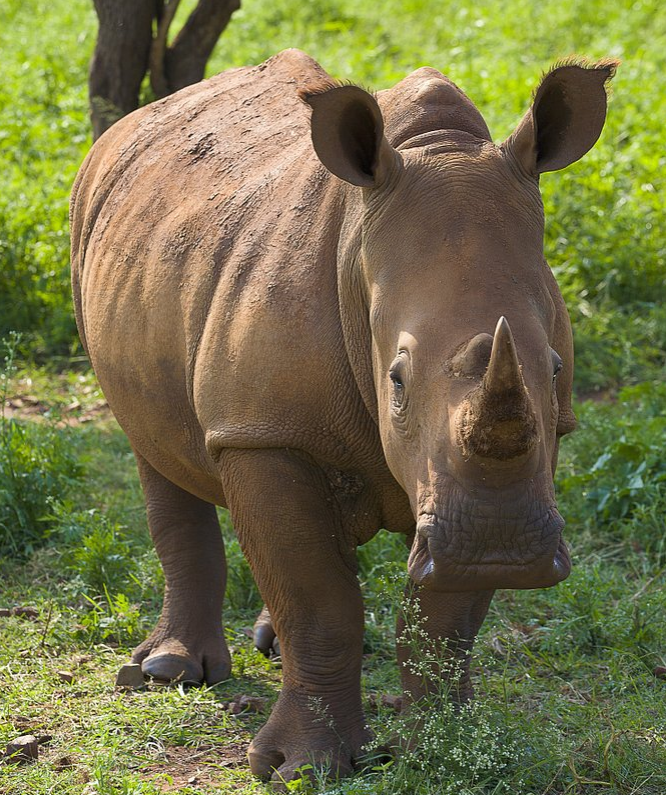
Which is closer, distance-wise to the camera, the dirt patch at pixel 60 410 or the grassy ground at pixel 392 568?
the grassy ground at pixel 392 568

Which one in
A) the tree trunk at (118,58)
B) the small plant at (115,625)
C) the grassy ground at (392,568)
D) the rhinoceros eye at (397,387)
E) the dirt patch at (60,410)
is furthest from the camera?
the tree trunk at (118,58)

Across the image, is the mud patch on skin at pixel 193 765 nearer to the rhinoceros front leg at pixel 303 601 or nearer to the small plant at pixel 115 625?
the rhinoceros front leg at pixel 303 601

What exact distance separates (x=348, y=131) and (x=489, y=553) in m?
1.25

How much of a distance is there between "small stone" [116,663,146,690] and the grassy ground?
65 mm

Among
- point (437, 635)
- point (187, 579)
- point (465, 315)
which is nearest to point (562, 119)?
point (465, 315)

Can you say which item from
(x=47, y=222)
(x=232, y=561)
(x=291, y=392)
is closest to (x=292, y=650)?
(x=291, y=392)

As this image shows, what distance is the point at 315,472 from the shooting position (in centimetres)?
414

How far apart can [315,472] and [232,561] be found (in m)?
1.98

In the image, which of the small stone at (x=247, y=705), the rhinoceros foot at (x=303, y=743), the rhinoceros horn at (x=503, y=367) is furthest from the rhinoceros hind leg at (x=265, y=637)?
the rhinoceros horn at (x=503, y=367)

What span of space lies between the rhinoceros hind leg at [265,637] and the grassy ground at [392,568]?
2.7 inches

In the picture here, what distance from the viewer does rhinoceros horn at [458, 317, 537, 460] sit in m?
3.03

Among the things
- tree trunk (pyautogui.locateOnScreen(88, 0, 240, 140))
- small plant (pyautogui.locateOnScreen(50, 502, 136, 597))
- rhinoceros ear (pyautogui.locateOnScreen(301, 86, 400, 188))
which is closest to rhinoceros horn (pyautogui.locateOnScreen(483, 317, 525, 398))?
rhinoceros ear (pyautogui.locateOnScreen(301, 86, 400, 188))

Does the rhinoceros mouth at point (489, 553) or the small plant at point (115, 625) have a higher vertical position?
the rhinoceros mouth at point (489, 553)

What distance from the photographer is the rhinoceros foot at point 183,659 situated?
204 inches
